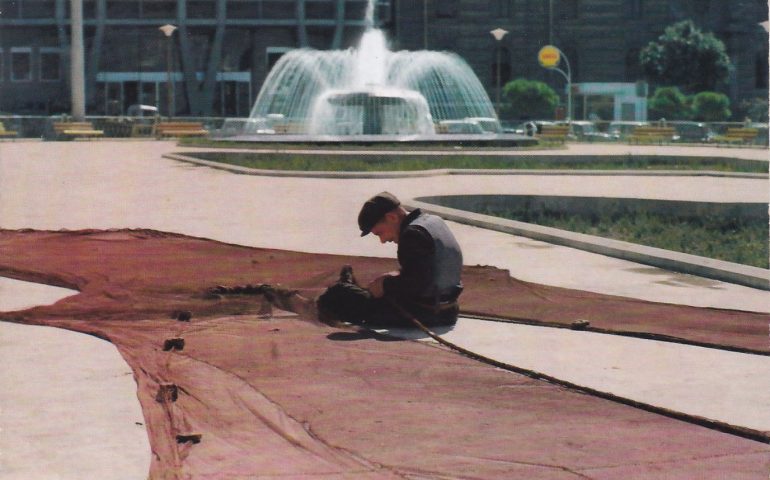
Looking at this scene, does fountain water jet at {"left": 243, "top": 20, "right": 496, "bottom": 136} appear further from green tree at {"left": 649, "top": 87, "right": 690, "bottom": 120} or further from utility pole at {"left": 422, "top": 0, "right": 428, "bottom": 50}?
green tree at {"left": 649, "top": 87, "right": 690, "bottom": 120}

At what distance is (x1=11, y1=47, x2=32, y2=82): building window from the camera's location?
79.6 meters

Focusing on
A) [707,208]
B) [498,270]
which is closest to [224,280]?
[498,270]

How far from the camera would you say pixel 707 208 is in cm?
1789

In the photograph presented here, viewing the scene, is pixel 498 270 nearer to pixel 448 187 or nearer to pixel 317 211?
pixel 317 211

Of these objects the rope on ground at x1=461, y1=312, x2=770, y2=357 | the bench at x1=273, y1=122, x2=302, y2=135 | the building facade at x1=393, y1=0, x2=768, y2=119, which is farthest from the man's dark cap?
the building facade at x1=393, y1=0, x2=768, y2=119

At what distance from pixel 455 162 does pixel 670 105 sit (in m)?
44.6

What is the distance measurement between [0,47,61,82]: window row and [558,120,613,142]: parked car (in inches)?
1339

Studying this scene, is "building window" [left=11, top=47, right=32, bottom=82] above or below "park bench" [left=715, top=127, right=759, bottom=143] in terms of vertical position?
above

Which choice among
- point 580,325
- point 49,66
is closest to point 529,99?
point 49,66

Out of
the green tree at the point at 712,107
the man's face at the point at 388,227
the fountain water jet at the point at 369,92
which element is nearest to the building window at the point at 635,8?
the fountain water jet at the point at 369,92

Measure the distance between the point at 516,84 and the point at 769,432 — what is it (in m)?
66.4

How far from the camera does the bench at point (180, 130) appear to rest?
53562 mm

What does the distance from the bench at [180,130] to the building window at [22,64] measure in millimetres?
28227

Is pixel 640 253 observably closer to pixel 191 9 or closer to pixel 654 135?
pixel 654 135
